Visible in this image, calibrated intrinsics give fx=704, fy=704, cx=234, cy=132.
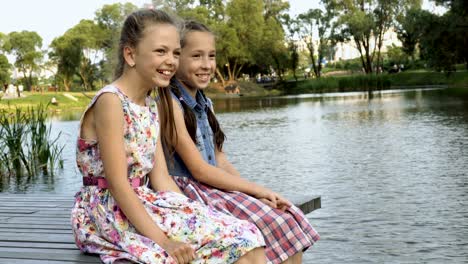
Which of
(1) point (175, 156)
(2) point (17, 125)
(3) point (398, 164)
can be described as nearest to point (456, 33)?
(3) point (398, 164)

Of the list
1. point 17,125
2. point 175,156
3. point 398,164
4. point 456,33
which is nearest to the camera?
point 175,156

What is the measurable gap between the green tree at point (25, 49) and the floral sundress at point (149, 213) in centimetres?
6457

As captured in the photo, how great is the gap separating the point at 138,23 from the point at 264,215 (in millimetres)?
852

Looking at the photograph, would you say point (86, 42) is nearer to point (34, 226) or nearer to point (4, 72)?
point (4, 72)

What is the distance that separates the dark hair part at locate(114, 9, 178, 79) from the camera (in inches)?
102

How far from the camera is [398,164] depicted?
977 cm

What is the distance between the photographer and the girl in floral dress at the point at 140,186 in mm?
2320

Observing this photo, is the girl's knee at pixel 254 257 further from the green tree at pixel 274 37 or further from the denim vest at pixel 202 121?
the green tree at pixel 274 37

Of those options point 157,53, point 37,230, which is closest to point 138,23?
point 157,53

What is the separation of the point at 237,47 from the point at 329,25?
295 inches

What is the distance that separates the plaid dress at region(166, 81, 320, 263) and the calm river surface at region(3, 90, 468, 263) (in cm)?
237

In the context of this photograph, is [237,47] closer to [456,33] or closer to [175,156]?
[456,33]

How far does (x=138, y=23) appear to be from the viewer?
8.48ft

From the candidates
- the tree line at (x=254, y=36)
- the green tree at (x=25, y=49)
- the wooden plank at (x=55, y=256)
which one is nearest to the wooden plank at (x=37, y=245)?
the wooden plank at (x=55, y=256)
